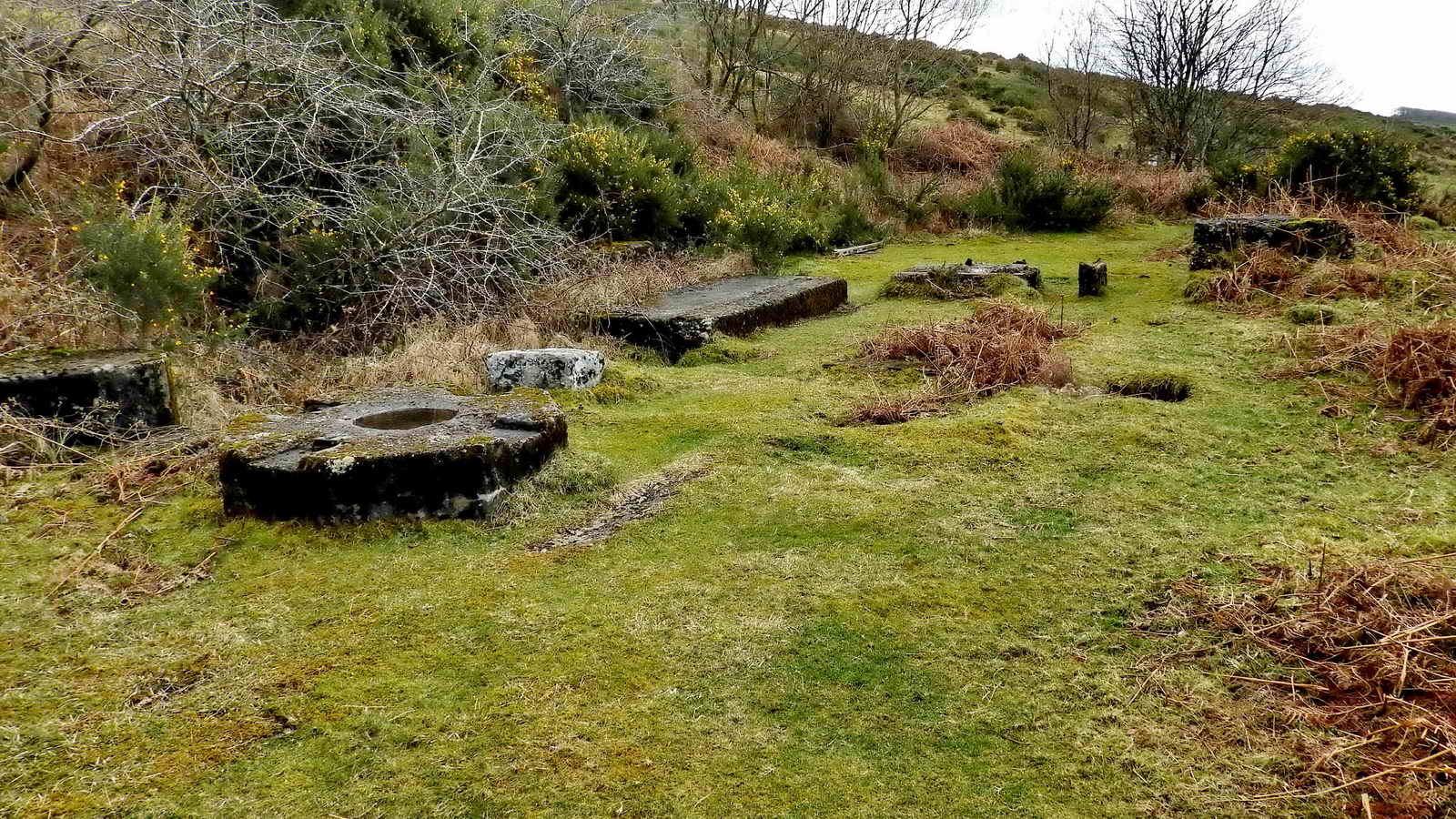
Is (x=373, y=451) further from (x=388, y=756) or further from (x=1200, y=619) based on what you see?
(x=1200, y=619)

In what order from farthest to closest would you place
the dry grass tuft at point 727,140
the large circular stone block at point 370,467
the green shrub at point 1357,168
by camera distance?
the dry grass tuft at point 727,140 → the green shrub at point 1357,168 → the large circular stone block at point 370,467

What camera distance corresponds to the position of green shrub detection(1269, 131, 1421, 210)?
9125mm

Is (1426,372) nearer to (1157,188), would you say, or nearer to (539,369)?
(539,369)

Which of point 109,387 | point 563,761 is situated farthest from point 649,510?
point 109,387

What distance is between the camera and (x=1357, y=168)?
30.0 ft

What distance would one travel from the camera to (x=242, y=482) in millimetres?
3256

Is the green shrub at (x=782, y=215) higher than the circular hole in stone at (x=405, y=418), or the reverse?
the green shrub at (x=782, y=215)

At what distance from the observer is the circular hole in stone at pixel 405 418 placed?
3.70m

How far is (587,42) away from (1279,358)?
28.5 ft

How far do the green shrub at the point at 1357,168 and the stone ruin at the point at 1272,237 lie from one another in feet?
7.37

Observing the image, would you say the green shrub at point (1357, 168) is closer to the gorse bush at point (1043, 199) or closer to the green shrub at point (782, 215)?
the gorse bush at point (1043, 199)

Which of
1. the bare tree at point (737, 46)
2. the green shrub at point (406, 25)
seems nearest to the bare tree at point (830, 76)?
the bare tree at point (737, 46)

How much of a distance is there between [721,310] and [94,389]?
3816mm

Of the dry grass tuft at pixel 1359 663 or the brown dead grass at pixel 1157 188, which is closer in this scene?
the dry grass tuft at pixel 1359 663
